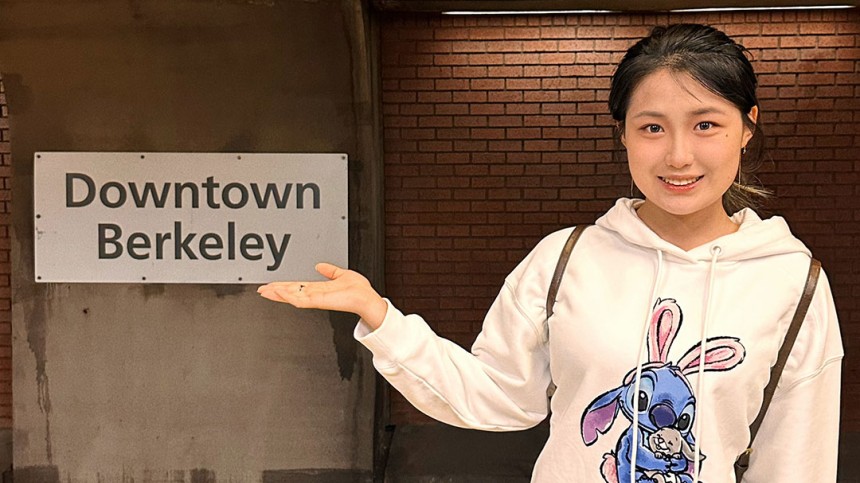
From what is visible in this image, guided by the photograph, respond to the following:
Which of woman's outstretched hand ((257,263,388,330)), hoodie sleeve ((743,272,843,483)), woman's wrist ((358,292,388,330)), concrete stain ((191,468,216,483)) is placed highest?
woman's outstretched hand ((257,263,388,330))

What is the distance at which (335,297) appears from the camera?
5.38 ft

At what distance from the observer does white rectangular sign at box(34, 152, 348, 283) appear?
443 centimetres

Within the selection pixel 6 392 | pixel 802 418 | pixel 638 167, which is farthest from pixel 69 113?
pixel 802 418

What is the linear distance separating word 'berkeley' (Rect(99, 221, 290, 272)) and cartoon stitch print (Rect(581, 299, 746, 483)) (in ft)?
9.96

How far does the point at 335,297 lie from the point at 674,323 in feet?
2.08

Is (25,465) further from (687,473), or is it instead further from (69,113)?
(687,473)

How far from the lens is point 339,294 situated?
1.64m

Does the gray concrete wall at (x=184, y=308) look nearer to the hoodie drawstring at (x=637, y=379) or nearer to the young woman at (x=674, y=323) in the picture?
the young woman at (x=674, y=323)

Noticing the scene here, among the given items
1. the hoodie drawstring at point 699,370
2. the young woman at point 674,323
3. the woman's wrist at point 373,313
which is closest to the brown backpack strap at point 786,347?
the young woman at point 674,323

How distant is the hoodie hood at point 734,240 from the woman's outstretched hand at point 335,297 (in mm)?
502

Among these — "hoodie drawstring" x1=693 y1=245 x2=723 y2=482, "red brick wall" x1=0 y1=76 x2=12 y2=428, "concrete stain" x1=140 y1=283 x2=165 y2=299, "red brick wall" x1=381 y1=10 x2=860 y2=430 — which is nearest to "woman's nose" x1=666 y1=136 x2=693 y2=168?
"hoodie drawstring" x1=693 y1=245 x2=723 y2=482

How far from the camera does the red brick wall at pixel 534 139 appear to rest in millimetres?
5484

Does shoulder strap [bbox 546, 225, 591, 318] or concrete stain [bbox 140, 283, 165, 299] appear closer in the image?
shoulder strap [bbox 546, 225, 591, 318]

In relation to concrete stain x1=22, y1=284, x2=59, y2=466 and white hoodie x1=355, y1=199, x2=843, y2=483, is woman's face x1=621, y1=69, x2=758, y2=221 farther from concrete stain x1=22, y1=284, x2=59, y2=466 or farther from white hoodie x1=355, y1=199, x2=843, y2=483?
concrete stain x1=22, y1=284, x2=59, y2=466
